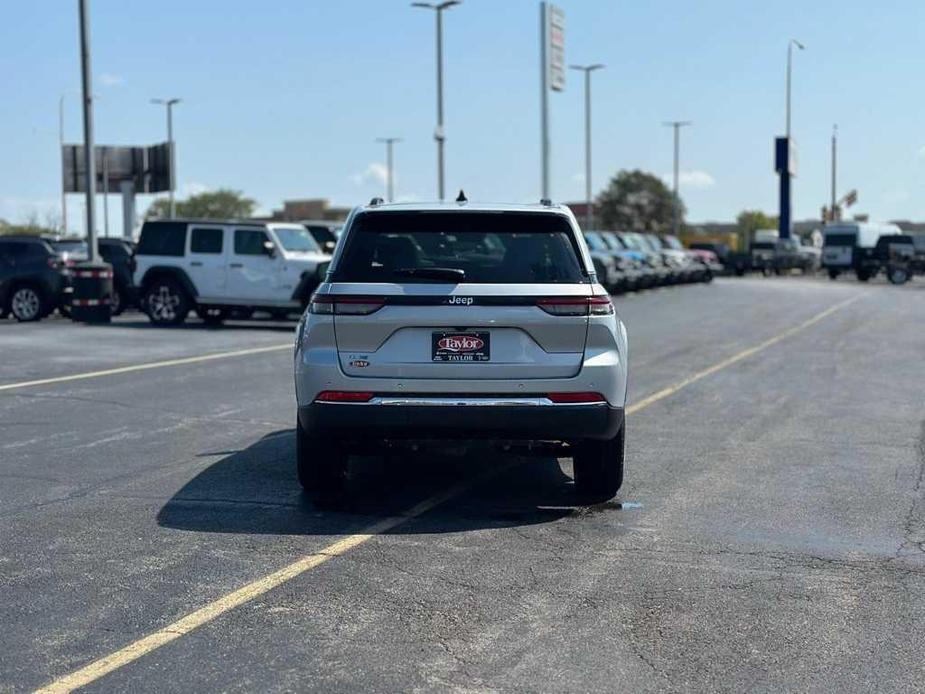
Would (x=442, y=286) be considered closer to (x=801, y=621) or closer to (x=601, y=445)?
(x=601, y=445)

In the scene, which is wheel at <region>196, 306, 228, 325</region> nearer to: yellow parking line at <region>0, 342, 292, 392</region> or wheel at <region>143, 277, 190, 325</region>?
wheel at <region>143, 277, 190, 325</region>

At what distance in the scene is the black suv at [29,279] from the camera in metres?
26.5

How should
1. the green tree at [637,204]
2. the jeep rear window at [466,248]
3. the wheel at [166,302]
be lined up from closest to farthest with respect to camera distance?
the jeep rear window at [466,248], the wheel at [166,302], the green tree at [637,204]

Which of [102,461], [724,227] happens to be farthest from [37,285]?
[724,227]

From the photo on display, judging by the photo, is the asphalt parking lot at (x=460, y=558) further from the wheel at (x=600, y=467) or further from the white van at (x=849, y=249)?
the white van at (x=849, y=249)

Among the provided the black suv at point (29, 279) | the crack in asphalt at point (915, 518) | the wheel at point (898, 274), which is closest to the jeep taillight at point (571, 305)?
the crack in asphalt at point (915, 518)

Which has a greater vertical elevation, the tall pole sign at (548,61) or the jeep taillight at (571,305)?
the tall pole sign at (548,61)

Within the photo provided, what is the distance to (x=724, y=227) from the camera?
194250 millimetres

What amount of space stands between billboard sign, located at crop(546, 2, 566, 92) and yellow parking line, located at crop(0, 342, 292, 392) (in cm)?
3387

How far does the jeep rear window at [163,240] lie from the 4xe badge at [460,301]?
18266mm

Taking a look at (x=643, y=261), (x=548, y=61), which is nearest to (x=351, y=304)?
(x=643, y=261)

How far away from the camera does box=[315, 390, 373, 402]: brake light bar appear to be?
7328 millimetres

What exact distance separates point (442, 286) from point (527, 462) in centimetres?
245

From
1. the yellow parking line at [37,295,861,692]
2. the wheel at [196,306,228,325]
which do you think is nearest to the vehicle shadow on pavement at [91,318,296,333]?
the wheel at [196,306,228,325]
